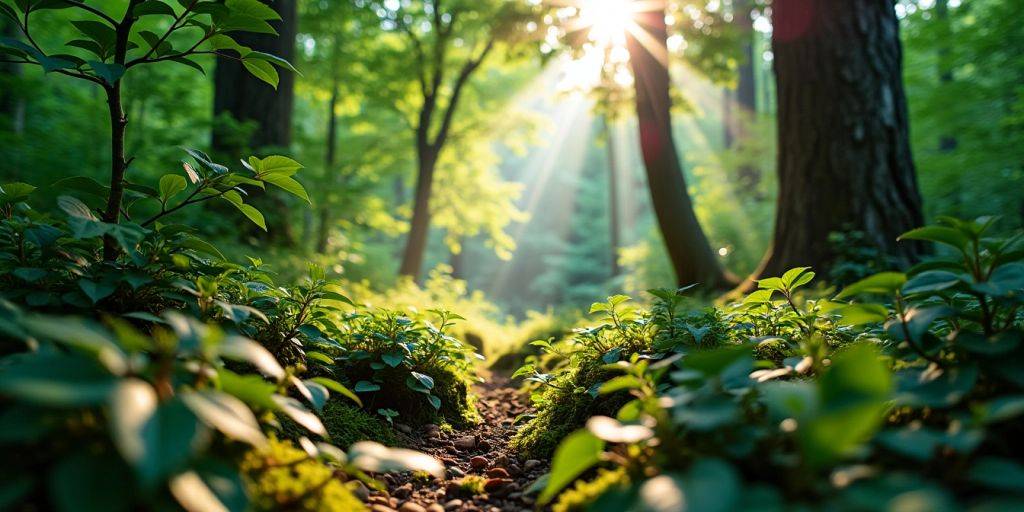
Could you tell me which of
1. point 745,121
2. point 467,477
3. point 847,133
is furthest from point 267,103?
point 745,121

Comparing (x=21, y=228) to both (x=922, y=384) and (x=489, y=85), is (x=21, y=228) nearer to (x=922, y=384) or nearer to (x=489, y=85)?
(x=922, y=384)

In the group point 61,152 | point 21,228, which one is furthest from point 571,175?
point 21,228

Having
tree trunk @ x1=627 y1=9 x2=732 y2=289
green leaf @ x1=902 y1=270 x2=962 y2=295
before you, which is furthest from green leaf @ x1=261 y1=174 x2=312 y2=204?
tree trunk @ x1=627 y1=9 x2=732 y2=289

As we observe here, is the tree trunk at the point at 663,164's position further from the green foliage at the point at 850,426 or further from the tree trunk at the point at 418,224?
the tree trunk at the point at 418,224

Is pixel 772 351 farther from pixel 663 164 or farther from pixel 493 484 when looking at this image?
pixel 663 164

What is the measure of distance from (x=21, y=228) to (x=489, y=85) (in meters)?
12.6

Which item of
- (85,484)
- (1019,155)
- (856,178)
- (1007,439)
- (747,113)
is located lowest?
(85,484)

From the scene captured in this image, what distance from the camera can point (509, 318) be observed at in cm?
781

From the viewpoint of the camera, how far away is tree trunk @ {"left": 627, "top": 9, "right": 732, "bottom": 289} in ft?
16.4

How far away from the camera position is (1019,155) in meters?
9.34

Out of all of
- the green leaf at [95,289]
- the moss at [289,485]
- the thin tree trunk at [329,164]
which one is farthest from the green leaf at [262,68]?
the thin tree trunk at [329,164]

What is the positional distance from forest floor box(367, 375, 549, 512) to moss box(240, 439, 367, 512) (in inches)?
11.2

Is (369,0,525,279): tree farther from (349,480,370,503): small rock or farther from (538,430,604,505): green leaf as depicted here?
(538,430,604,505): green leaf

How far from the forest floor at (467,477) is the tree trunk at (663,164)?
120 inches
